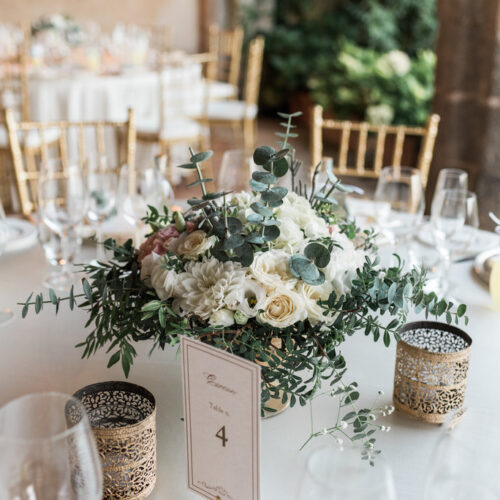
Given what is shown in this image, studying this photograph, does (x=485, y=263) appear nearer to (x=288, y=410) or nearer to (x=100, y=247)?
(x=288, y=410)

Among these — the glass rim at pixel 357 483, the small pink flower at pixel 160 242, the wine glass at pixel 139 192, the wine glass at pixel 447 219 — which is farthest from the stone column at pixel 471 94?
the glass rim at pixel 357 483

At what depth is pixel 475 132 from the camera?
9.60 feet

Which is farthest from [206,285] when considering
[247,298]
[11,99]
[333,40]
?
[333,40]

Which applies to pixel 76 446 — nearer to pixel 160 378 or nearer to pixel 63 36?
pixel 160 378

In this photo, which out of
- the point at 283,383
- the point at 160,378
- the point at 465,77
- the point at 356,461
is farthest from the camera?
the point at 465,77

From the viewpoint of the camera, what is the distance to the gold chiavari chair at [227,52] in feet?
17.9

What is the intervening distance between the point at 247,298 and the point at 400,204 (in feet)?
2.78

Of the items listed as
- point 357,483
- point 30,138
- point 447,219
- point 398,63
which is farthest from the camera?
point 398,63

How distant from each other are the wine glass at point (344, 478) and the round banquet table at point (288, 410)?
211mm

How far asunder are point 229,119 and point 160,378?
4.19 meters

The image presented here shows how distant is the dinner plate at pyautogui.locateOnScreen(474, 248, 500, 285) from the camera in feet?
4.69

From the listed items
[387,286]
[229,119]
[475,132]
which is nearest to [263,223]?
[387,286]

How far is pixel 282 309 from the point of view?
81 centimetres

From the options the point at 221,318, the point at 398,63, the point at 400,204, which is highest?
the point at 221,318
